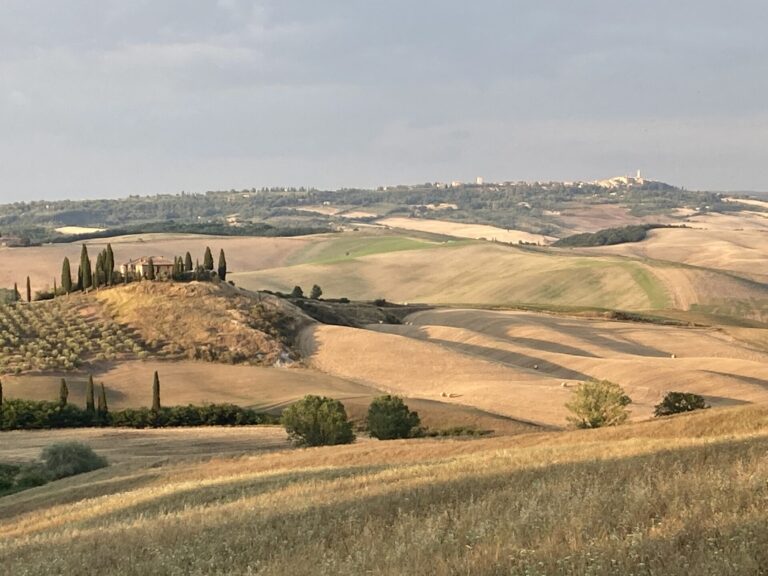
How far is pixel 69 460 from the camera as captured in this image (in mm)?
44312

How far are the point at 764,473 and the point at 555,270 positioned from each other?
150973mm

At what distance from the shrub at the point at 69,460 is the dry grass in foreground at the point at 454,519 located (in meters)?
16.2

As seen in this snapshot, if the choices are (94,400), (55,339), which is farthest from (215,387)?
(55,339)

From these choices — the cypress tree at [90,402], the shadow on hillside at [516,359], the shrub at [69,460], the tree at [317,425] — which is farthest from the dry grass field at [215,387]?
the shrub at [69,460]

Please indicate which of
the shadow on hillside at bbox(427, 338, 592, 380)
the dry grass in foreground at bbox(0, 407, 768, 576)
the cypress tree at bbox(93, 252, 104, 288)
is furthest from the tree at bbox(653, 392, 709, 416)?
the cypress tree at bbox(93, 252, 104, 288)

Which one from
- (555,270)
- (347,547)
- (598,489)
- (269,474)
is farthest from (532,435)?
(555,270)

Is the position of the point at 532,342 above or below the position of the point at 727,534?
below

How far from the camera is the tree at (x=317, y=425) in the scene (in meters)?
49.3

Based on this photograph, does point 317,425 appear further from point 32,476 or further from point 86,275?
point 86,275

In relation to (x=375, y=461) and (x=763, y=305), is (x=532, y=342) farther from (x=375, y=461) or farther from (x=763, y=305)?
(x=375, y=461)

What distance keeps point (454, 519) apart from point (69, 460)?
111 feet

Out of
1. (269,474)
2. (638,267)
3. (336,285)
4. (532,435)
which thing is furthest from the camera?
(336,285)

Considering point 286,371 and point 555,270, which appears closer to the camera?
point 286,371

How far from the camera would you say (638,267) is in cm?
16225
